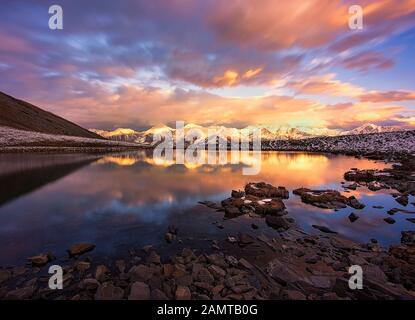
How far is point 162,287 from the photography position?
362 inches

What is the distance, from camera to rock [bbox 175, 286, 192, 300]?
28.2 ft

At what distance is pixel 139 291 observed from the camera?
8.81 meters

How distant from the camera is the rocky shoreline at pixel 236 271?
8.84m

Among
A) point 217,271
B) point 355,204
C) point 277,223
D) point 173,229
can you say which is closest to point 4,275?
point 173,229

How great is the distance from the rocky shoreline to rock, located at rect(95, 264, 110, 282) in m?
0.04

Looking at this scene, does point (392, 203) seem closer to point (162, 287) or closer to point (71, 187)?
point (162, 287)

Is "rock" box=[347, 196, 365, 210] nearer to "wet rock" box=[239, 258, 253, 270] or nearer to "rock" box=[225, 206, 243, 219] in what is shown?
"rock" box=[225, 206, 243, 219]

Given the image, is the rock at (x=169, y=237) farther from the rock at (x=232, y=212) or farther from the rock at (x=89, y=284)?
the rock at (x=232, y=212)

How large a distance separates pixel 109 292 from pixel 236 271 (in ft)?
→ 16.9

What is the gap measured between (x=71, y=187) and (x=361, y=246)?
29.7 m

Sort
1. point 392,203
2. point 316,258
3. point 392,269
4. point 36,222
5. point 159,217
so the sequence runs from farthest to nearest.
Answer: point 392,203
point 159,217
point 36,222
point 316,258
point 392,269

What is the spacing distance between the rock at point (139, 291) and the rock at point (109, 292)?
14.3 inches

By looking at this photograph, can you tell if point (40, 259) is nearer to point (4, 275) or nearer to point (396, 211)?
point (4, 275)
